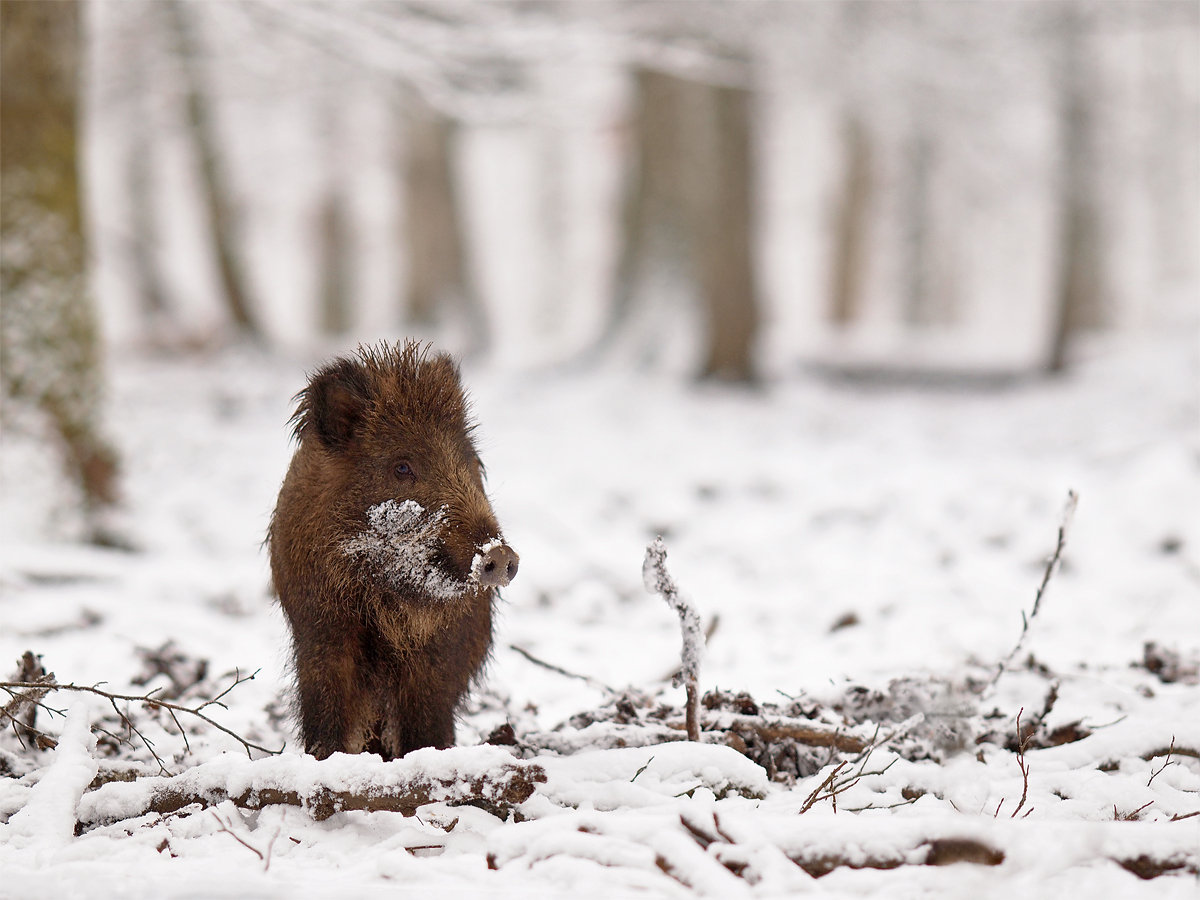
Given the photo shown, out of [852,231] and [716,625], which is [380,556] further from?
[852,231]

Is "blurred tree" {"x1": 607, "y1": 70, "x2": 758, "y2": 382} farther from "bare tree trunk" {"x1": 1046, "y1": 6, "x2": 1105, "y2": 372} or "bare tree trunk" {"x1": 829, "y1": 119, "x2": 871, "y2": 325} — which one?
"bare tree trunk" {"x1": 829, "y1": 119, "x2": 871, "y2": 325}

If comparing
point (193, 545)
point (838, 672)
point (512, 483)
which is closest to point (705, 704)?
point (838, 672)

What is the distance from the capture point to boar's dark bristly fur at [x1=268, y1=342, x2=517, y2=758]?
259cm

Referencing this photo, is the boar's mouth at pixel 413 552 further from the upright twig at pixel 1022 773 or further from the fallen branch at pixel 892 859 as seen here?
the upright twig at pixel 1022 773

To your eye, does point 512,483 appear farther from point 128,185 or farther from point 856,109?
point 128,185

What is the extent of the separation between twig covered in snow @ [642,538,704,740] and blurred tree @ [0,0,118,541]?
4.83 m

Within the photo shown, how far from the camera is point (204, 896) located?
1889 mm

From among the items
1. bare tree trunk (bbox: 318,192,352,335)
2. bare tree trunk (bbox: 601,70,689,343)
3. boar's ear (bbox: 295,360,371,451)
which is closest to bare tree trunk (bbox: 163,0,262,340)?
bare tree trunk (bbox: 601,70,689,343)

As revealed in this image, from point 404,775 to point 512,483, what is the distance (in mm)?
5966

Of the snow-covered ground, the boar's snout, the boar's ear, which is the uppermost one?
the boar's ear

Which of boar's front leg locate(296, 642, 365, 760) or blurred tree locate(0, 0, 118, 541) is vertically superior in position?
blurred tree locate(0, 0, 118, 541)

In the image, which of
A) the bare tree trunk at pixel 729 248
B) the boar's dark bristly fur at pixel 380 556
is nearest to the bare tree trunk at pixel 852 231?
the bare tree trunk at pixel 729 248

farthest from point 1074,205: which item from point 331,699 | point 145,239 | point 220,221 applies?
point 145,239

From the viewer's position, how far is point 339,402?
8.86ft
